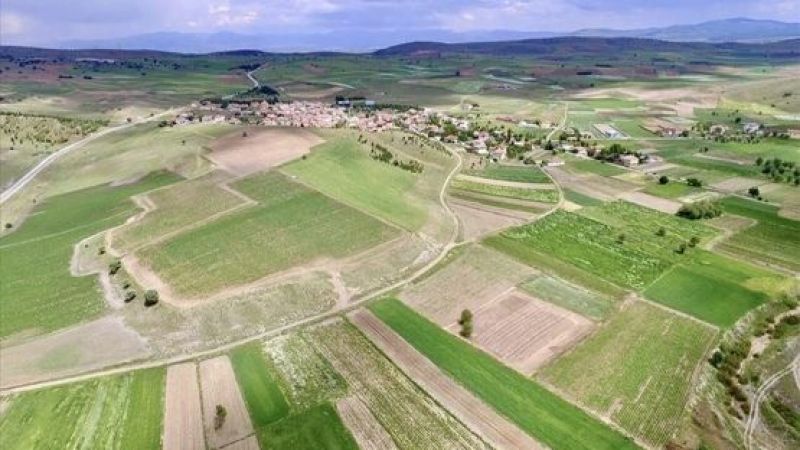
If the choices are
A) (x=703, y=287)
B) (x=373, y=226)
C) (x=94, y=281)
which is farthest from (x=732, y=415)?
(x=94, y=281)

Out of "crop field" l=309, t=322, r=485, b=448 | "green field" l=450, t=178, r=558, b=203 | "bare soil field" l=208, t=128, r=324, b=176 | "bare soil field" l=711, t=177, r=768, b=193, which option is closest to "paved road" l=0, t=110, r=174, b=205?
"bare soil field" l=208, t=128, r=324, b=176

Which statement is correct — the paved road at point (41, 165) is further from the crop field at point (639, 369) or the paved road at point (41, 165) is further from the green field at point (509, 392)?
the crop field at point (639, 369)

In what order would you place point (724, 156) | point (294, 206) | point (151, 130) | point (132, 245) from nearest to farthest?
point (132, 245) < point (294, 206) < point (724, 156) < point (151, 130)

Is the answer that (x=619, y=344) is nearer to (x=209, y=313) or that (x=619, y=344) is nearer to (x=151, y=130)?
(x=209, y=313)

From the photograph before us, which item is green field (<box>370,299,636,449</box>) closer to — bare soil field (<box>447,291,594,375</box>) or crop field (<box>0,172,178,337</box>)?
bare soil field (<box>447,291,594,375</box>)

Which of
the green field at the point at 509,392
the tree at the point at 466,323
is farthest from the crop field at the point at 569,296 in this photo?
the green field at the point at 509,392

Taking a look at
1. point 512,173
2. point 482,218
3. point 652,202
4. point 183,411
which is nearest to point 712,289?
point 652,202
